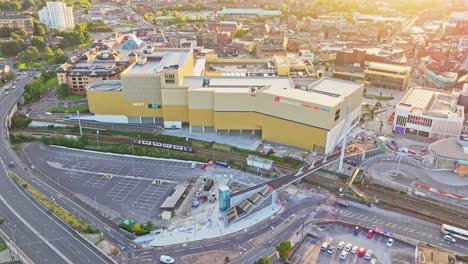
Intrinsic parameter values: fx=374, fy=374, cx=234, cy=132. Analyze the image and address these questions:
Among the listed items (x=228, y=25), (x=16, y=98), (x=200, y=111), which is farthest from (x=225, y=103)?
(x=228, y=25)

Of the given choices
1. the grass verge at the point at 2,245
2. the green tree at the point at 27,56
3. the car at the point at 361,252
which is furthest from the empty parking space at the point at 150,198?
the green tree at the point at 27,56

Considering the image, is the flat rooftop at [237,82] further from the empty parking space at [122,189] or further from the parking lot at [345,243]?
the parking lot at [345,243]

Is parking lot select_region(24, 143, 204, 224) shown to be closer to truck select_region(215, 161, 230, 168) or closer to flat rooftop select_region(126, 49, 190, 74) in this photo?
truck select_region(215, 161, 230, 168)

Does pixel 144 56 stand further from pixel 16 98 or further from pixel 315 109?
pixel 315 109

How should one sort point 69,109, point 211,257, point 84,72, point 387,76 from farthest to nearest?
point 387,76
point 84,72
point 69,109
point 211,257

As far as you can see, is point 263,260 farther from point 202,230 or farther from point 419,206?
point 419,206

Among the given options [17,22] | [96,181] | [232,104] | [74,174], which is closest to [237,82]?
[232,104]
